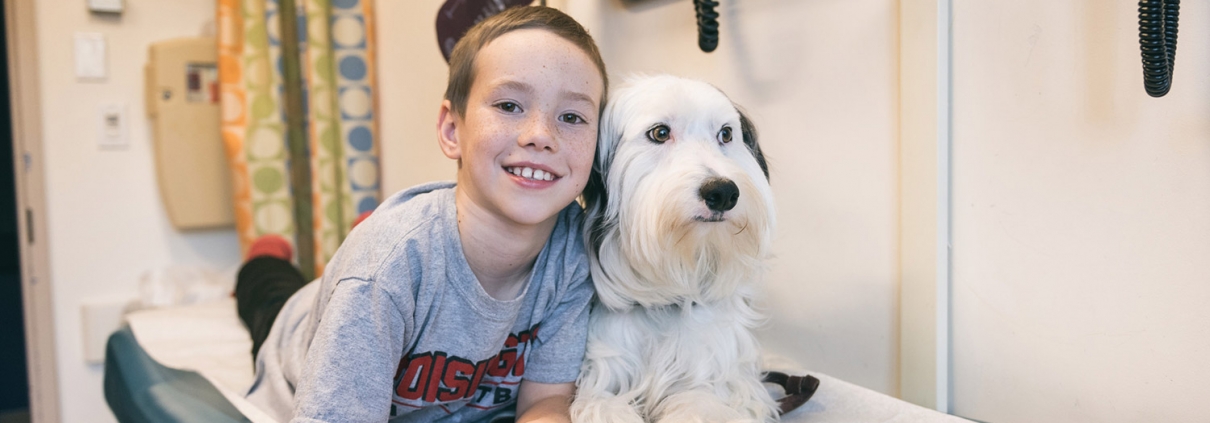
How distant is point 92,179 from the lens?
7.91ft

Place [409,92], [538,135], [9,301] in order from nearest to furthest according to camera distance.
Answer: [538,135] → [409,92] → [9,301]

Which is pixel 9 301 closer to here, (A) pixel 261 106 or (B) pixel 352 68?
(A) pixel 261 106

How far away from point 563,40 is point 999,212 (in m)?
0.67

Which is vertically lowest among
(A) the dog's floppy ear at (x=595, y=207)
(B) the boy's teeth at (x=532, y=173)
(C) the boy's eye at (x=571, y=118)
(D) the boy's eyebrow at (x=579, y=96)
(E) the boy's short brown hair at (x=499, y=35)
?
(A) the dog's floppy ear at (x=595, y=207)

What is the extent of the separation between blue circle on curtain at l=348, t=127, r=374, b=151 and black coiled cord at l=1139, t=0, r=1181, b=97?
200 cm

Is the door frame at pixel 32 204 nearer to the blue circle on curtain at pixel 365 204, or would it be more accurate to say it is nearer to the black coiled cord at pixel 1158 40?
the blue circle on curtain at pixel 365 204

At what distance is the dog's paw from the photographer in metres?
0.92

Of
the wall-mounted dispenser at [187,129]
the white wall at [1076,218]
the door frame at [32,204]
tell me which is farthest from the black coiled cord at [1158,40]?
the door frame at [32,204]

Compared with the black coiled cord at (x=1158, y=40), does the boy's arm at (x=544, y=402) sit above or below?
below

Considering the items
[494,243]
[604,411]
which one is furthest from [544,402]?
[494,243]

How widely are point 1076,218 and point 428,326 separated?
0.86 meters

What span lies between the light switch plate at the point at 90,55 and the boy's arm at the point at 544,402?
2.13 metres

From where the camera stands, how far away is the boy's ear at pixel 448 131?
1.00 meters

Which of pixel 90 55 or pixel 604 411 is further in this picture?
pixel 90 55
